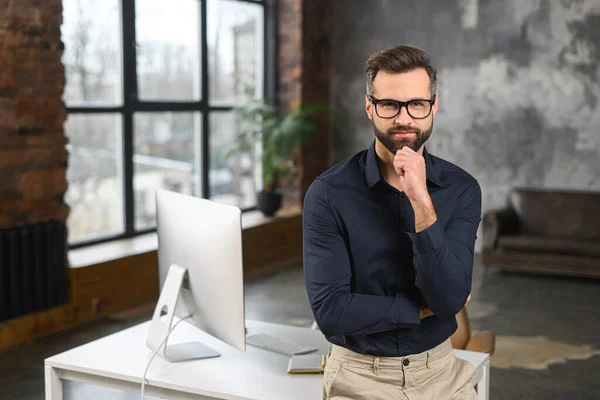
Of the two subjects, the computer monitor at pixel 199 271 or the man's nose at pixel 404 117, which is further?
the computer monitor at pixel 199 271

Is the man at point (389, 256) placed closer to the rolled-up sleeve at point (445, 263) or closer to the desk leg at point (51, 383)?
the rolled-up sleeve at point (445, 263)

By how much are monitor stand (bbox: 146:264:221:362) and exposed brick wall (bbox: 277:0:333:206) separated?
20.0 feet

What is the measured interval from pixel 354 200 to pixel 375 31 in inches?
287

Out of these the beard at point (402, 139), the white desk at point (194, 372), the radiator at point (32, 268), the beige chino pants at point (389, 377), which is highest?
the beard at point (402, 139)

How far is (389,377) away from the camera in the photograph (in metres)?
2.08

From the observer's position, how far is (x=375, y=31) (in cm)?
912

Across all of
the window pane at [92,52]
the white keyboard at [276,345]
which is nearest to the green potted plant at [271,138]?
the window pane at [92,52]

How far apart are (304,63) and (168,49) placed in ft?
6.41

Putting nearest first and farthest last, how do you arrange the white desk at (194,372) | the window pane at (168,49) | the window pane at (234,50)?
the white desk at (194,372)
the window pane at (168,49)
the window pane at (234,50)

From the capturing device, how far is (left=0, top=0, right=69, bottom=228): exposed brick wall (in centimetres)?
532

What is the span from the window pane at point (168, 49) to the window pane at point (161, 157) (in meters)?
0.22

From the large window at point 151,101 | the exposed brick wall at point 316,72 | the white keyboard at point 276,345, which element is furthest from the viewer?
the exposed brick wall at point 316,72

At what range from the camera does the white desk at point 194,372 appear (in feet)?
8.19

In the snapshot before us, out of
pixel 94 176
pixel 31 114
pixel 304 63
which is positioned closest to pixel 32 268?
pixel 31 114
